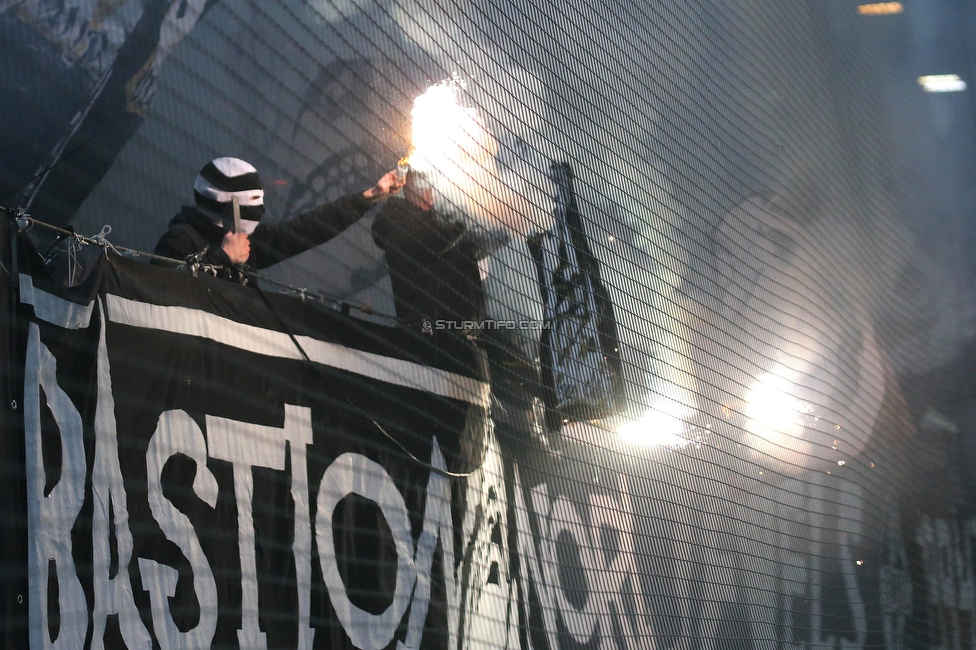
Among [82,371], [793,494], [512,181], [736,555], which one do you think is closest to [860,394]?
[793,494]

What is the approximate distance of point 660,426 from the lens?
8.57 feet

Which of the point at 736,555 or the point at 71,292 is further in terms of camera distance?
the point at 736,555

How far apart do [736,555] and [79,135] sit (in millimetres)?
2068

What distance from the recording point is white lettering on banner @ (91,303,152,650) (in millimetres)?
1269

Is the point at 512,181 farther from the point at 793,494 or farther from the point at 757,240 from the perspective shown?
the point at 793,494

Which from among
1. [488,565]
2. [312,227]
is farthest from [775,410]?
[312,227]

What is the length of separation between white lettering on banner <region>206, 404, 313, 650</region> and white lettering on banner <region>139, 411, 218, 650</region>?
0.04 m

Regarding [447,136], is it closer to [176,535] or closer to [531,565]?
[531,565]

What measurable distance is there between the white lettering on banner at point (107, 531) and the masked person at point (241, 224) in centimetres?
33

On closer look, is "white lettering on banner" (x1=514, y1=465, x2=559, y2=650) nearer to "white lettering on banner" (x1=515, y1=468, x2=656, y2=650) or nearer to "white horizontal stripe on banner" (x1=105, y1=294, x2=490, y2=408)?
"white lettering on banner" (x1=515, y1=468, x2=656, y2=650)

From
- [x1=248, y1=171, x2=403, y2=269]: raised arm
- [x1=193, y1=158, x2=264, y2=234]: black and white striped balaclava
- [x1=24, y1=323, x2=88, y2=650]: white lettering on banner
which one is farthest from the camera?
[x1=248, y1=171, x2=403, y2=269]: raised arm

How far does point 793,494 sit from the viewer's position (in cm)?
313

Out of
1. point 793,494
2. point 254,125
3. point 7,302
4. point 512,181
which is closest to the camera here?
point 7,302

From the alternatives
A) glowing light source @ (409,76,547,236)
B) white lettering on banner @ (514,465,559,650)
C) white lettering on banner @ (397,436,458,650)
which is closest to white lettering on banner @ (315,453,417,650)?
white lettering on banner @ (397,436,458,650)
